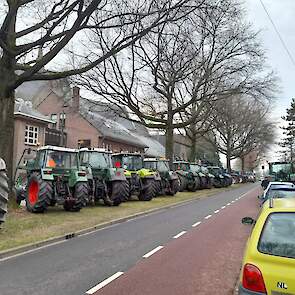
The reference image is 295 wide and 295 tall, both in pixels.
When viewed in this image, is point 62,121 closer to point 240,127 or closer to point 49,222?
point 240,127

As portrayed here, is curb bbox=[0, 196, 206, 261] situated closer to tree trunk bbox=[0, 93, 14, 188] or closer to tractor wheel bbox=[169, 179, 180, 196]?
tree trunk bbox=[0, 93, 14, 188]

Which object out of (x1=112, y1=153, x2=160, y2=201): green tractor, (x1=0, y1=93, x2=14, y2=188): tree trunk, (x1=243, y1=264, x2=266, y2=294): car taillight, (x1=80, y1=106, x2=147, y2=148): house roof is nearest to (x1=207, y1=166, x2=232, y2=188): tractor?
(x1=80, y1=106, x2=147, y2=148): house roof

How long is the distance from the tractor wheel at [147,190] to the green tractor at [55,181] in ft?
20.7

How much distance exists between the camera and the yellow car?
13.6 feet

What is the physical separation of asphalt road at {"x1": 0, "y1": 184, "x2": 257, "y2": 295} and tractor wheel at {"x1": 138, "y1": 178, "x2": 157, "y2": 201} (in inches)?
363

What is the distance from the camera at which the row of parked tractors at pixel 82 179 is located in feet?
53.5

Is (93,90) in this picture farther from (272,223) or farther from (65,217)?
(272,223)

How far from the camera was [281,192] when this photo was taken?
11.9 metres

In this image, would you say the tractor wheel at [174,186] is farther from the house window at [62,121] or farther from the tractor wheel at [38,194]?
the house window at [62,121]

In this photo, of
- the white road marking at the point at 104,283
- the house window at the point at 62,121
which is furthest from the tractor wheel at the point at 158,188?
the house window at the point at 62,121

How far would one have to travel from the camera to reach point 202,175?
124ft

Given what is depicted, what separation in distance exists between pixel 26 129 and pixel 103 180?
23144 millimetres

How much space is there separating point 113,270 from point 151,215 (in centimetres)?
977

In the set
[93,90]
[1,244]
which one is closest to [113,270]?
[1,244]
